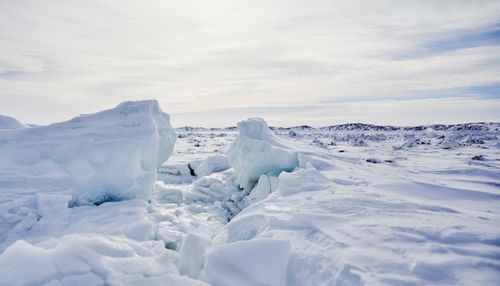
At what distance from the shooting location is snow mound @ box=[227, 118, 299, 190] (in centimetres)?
602

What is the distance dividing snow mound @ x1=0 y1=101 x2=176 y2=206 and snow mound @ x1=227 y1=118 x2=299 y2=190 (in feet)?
7.37

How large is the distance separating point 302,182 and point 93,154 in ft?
11.3

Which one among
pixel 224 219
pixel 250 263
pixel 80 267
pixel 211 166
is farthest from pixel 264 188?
pixel 80 267

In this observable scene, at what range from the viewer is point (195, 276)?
230 centimetres

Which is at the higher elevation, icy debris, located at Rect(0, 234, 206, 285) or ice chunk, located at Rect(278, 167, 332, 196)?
ice chunk, located at Rect(278, 167, 332, 196)

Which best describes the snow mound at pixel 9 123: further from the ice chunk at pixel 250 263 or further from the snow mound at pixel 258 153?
the ice chunk at pixel 250 263

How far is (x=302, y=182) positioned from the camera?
12.7ft

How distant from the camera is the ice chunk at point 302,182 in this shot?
368 cm

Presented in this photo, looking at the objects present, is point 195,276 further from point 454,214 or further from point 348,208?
point 454,214

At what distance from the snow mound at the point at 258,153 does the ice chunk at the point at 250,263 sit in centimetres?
395

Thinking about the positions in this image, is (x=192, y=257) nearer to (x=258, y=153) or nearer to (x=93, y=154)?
(x=93, y=154)

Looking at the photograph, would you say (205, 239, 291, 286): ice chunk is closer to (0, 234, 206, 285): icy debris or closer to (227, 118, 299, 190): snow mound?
(0, 234, 206, 285): icy debris

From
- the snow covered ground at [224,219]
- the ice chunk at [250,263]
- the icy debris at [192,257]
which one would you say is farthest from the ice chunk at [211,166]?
the ice chunk at [250,263]

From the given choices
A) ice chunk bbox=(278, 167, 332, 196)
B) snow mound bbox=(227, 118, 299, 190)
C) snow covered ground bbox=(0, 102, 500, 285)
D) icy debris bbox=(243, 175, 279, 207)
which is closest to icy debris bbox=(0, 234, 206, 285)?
snow covered ground bbox=(0, 102, 500, 285)
